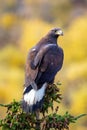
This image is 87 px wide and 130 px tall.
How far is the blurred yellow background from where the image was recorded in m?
29.8

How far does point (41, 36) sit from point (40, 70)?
983 inches

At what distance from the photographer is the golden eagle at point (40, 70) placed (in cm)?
888

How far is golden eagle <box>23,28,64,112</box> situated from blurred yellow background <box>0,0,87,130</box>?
12.5 m

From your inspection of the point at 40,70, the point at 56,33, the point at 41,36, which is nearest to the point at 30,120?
the point at 40,70

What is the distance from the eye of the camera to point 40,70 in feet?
31.3

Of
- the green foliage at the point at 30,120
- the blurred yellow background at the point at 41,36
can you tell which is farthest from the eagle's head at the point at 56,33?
the blurred yellow background at the point at 41,36

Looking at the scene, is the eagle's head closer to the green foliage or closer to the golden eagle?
the golden eagle

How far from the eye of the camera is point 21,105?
8.55 metres

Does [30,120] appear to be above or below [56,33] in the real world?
below

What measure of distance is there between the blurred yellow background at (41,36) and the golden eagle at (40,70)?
12.5 meters

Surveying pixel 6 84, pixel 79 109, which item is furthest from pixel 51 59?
pixel 6 84

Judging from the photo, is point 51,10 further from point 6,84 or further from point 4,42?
point 6,84

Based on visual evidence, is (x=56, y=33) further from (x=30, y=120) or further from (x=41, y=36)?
(x=41, y=36)

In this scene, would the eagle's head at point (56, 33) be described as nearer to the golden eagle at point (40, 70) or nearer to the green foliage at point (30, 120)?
the golden eagle at point (40, 70)
